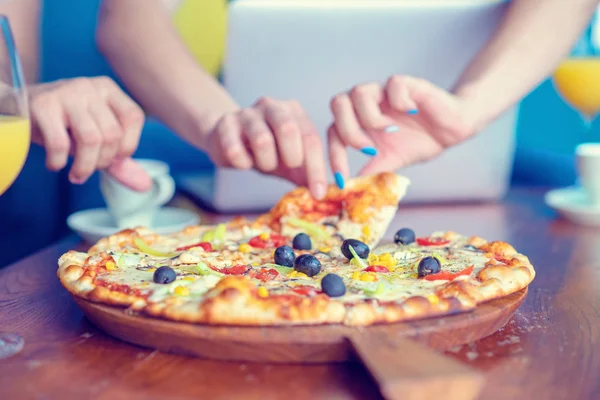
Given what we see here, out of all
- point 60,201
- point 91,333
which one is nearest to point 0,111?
point 91,333

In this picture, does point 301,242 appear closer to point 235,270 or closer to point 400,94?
point 235,270

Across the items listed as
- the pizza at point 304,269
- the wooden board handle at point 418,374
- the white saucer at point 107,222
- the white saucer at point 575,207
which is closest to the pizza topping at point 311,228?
the pizza at point 304,269

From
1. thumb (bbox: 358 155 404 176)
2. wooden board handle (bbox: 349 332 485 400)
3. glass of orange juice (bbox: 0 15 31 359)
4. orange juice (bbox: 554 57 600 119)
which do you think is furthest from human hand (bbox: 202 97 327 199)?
orange juice (bbox: 554 57 600 119)

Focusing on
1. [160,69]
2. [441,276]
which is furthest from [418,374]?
[160,69]

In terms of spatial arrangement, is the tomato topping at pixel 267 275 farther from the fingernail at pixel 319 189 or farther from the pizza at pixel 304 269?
the fingernail at pixel 319 189

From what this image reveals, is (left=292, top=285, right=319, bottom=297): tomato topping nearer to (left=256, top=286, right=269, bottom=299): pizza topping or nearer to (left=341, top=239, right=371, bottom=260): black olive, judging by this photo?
(left=256, top=286, right=269, bottom=299): pizza topping

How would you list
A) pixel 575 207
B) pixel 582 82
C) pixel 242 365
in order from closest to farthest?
1. pixel 242 365
2. pixel 575 207
3. pixel 582 82

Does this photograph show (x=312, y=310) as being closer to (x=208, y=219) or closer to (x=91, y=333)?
(x=91, y=333)

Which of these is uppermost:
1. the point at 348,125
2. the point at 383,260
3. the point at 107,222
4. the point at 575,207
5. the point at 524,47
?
the point at 524,47
